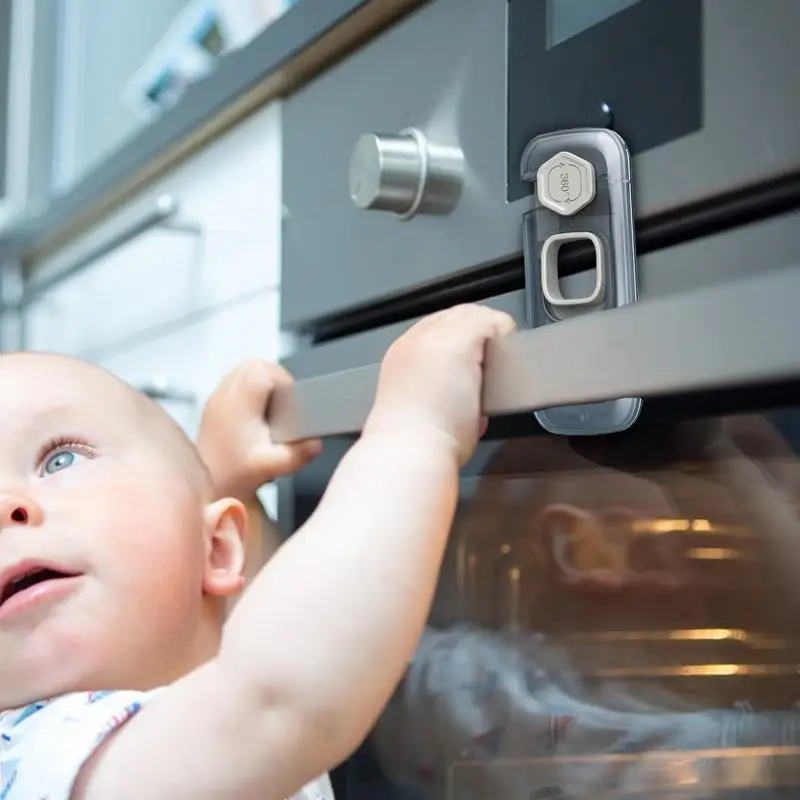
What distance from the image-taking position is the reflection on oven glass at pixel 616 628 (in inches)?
16.7

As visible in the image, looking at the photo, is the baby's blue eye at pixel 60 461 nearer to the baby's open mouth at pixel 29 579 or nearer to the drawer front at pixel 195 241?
the baby's open mouth at pixel 29 579

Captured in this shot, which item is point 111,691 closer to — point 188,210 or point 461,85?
point 461,85

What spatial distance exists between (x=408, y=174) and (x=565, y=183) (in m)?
0.12

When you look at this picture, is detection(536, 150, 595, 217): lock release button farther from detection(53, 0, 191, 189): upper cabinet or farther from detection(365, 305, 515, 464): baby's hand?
detection(53, 0, 191, 189): upper cabinet

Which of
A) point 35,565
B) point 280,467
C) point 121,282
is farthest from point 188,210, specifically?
point 35,565

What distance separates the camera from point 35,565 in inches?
22.1

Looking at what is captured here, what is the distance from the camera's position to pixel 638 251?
48 cm

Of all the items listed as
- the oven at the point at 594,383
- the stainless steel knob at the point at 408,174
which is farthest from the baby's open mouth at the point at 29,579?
the stainless steel knob at the point at 408,174

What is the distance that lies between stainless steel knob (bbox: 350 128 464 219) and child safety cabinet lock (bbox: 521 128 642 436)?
67 millimetres

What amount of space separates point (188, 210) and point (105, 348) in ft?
0.84

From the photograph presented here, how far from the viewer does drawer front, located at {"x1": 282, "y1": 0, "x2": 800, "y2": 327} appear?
1.37ft

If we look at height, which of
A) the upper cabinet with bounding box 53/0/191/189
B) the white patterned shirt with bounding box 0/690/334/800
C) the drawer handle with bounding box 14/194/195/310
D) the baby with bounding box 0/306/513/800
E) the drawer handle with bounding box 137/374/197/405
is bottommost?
the white patterned shirt with bounding box 0/690/334/800

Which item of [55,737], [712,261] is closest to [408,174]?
[712,261]

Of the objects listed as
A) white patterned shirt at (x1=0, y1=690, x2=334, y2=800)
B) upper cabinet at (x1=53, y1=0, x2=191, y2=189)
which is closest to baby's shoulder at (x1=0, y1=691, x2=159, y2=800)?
white patterned shirt at (x1=0, y1=690, x2=334, y2=800)
